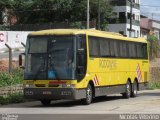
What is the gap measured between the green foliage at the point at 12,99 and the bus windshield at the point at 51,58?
2192mm

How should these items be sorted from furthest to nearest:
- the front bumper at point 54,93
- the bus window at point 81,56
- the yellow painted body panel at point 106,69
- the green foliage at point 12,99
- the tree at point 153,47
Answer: the tree at point 153,47, the green foliage at point 12,99, the yellow painted body panel at point 106,69, the bus window at point 81,56, the front bumper at point 54,93

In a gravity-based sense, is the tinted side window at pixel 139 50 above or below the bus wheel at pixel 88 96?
above

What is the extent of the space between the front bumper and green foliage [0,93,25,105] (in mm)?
2034

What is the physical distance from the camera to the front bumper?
22.9 m

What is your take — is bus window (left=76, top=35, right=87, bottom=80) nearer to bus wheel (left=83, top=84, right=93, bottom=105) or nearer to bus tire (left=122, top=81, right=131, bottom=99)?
bus wheel (left=83, top=84, right=93, bottom=105)

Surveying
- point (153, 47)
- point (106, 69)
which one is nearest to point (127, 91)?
point (106, 69)

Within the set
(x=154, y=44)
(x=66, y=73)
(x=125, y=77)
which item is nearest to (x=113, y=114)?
(x=66, y=73)

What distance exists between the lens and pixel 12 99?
85.4ft

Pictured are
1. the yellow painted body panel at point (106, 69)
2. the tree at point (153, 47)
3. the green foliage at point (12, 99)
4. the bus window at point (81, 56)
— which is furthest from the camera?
the tree at point (153, 47)

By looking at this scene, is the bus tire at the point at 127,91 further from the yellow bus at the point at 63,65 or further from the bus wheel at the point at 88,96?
the bus wheel at the point at 88,96

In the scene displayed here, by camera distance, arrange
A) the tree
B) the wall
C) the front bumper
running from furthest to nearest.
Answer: the tree < the wall < the front bumper

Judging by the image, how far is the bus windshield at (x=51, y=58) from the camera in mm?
23188

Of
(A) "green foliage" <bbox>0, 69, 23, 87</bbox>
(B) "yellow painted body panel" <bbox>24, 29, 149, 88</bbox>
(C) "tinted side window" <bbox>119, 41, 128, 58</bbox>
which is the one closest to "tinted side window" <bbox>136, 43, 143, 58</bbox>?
(B) "yellow painted body panel" <bbox>24, 29, 149, 88</bbox>

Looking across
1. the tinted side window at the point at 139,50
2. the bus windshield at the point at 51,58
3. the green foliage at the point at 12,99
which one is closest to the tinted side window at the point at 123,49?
the tinted side window at the point at 139,50
